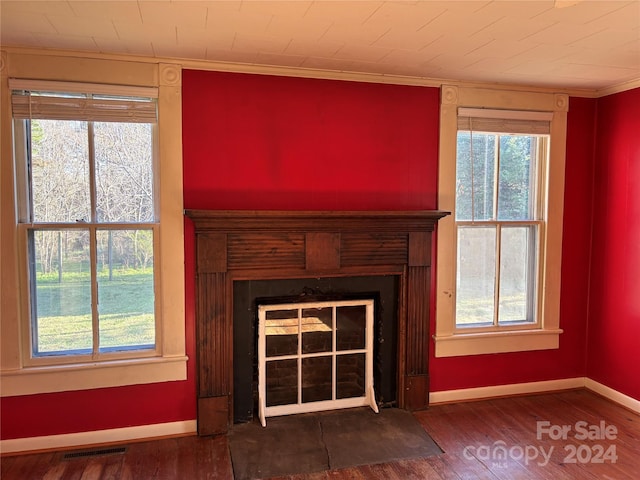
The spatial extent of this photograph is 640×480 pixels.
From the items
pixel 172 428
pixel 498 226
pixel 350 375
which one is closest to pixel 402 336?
pixel 350 375

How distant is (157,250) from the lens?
291 centimetres

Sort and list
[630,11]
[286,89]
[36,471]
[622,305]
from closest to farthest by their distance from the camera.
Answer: [630,11] < [36,471] < [286,89] < [622,305]

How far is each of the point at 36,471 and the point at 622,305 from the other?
4.19 metres

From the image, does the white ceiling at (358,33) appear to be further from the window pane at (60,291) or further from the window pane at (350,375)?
the window pane at (350,375)

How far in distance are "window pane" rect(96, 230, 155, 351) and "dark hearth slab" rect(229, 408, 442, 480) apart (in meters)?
0.96

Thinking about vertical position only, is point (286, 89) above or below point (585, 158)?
above

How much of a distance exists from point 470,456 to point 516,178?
209 cm

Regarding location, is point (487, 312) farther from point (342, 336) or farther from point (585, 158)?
point (585, 158)

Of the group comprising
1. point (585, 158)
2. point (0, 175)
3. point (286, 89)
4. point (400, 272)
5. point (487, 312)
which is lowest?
point (487, 312)

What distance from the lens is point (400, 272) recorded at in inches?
128

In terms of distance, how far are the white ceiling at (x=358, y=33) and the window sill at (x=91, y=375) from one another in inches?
76.4

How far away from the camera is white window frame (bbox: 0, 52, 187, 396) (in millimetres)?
2650

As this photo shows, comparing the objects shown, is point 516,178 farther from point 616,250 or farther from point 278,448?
point 278,448

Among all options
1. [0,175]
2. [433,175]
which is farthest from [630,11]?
[0,175]
